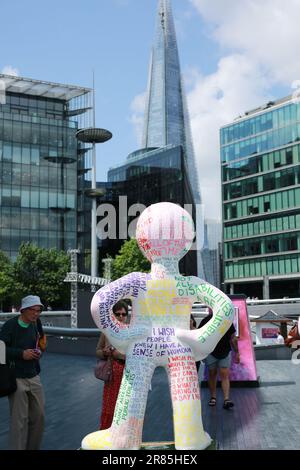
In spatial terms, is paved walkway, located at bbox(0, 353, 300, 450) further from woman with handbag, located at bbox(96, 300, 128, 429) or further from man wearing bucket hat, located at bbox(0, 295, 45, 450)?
man wearing bucket hat, located at bbox(0, 295, 45, 450)

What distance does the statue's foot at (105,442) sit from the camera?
4949mm

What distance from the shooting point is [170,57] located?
553 feet

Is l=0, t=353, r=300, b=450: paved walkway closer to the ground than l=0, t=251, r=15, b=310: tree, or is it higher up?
closer to the ground

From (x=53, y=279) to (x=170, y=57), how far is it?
137 meters

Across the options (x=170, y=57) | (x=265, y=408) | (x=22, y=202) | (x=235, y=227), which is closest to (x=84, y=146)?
(x=22, y=202)

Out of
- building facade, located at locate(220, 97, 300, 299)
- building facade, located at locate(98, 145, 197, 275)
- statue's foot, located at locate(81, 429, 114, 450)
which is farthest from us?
building facade, located at locate(98, 145, 197, 275)

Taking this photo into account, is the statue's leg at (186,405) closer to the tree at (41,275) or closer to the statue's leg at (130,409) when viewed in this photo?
the statue's leg at (130,409)

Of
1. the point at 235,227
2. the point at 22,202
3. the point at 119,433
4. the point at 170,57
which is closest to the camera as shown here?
the point at 119,433

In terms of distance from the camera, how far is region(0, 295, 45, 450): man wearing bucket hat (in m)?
4.93

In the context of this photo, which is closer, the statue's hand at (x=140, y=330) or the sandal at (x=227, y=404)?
the statue's hand at (x=140, y=330)

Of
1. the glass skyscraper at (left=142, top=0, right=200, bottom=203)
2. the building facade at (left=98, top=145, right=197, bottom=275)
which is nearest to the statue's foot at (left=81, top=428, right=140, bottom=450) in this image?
the building facade at (left=98, top=145, right=197, bottom=275)

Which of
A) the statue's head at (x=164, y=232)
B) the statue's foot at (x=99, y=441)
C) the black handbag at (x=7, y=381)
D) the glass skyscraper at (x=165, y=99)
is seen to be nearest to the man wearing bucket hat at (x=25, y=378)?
the black handbag at (x=7, y=381)

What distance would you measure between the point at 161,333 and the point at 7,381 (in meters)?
1.54

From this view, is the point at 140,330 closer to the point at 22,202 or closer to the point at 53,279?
the point at 53,279
